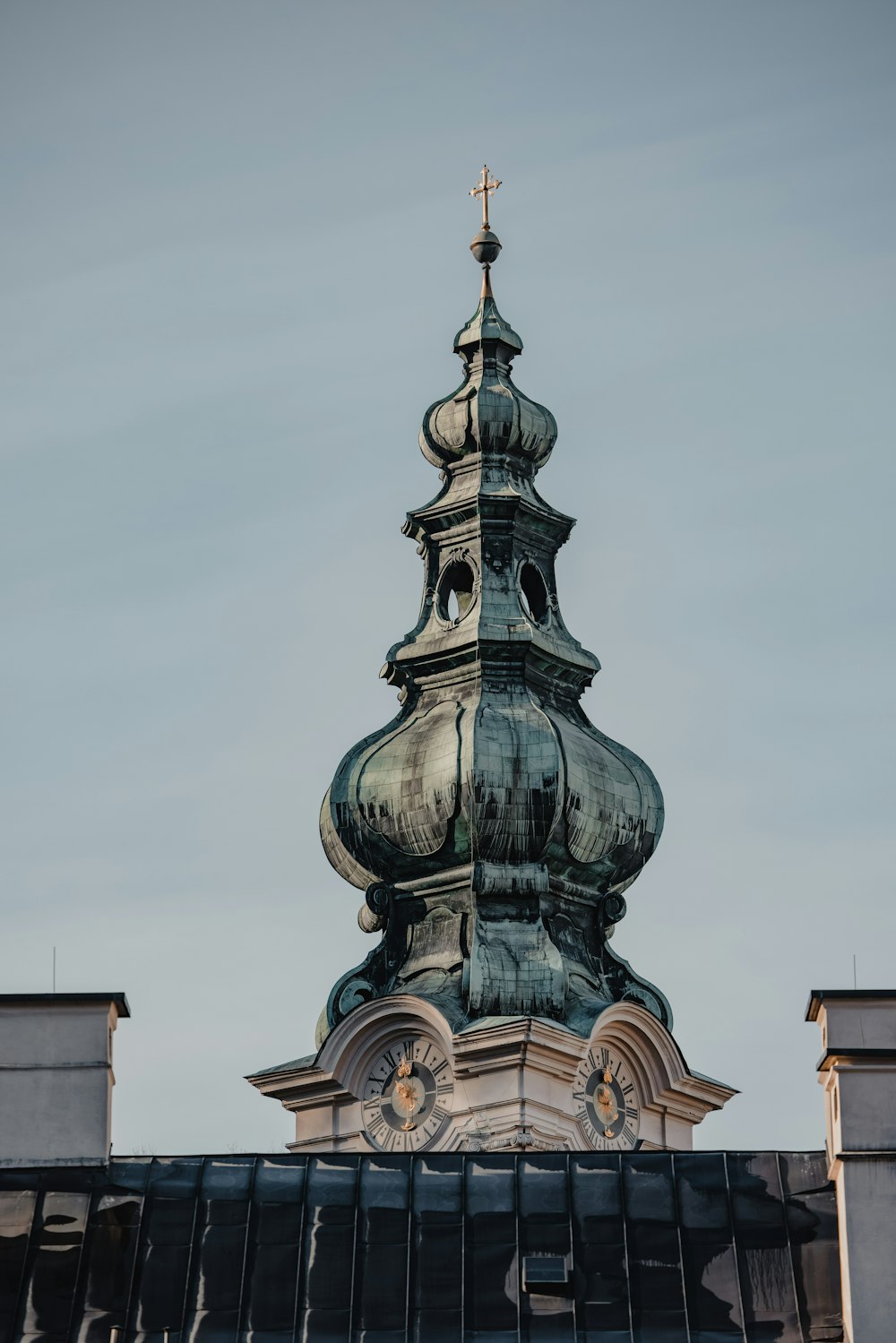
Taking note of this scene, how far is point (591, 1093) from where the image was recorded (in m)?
67.2

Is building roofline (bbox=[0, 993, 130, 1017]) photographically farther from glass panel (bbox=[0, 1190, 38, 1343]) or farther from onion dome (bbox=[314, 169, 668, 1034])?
onion dome (bbox=[314, 169, 668, 1034])

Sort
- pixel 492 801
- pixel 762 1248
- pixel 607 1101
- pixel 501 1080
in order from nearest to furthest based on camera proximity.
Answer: pixel 762 1248 < pixel 501 1080 < pixel 607 1101 < pixel 492 801

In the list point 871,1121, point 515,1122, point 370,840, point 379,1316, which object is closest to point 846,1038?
point 871,1121

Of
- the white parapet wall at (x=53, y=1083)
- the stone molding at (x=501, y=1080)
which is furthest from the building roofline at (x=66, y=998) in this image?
the stone molding at (x=501, y=1080)

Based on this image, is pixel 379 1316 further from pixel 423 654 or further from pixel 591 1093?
pixel 423 654

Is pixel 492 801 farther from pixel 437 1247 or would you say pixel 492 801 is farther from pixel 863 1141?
pixel 863 1141

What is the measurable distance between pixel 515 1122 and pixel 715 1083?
16.3ft

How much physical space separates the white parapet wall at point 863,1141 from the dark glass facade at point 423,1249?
66 cm

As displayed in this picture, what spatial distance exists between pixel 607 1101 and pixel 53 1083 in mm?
21764

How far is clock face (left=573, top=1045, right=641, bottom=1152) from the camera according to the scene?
66.7m

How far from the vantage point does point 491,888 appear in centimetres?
6806

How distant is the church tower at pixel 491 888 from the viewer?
2616 inches

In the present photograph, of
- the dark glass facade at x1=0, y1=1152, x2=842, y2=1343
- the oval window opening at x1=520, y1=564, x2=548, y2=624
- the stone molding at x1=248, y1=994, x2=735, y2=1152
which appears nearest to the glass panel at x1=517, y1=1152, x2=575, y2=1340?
the dark glass facade at x1=0, y1=1152, x2=842, y2=1343

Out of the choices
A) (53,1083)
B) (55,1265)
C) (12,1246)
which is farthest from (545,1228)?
(12,1246)
